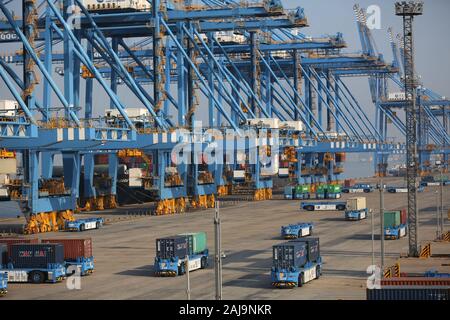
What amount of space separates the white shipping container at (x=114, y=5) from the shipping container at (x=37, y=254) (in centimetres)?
4992

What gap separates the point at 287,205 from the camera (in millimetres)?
110688

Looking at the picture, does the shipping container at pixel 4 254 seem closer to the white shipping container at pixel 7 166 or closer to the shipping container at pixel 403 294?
the white shipping container at pixel 7 166

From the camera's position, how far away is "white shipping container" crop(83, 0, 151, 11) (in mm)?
95625

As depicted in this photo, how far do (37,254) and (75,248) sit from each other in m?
2.69

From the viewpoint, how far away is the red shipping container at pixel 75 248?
51.7 meters

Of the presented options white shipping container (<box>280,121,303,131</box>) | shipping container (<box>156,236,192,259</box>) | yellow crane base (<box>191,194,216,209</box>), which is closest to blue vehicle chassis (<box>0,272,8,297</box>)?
shipping container (<box>156,236,192,259</box>)

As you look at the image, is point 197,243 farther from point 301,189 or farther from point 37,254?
point 301,189

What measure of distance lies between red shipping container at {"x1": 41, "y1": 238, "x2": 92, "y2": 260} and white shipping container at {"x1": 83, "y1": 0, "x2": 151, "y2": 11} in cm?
4828

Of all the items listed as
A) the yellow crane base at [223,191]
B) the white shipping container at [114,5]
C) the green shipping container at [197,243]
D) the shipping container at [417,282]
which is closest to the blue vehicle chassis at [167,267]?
the green shipping container at [197,243]

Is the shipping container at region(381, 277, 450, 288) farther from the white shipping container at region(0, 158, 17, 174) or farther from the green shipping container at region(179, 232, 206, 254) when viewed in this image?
the white shipping container at region(0, 158, 17, 174)

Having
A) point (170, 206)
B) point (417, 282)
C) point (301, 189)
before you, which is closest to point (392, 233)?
point (417, 282)
